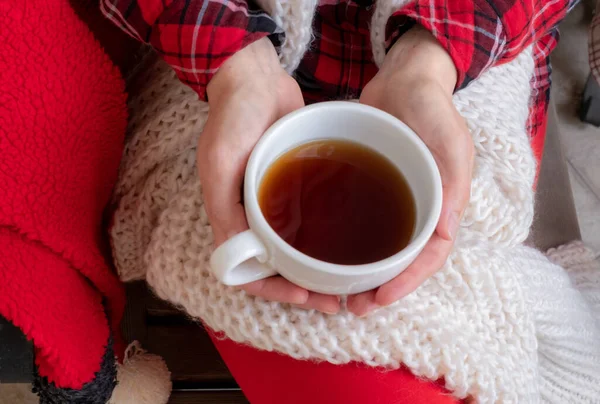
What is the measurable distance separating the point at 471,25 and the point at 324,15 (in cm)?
15

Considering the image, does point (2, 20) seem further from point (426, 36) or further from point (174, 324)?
point (174, 324)

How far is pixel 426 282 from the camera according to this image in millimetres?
491

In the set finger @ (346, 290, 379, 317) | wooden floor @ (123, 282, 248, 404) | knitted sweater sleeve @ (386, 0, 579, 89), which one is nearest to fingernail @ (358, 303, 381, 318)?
finger @ (346, 290, 379, 317)

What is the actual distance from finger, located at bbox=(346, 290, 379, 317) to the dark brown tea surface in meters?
0.03

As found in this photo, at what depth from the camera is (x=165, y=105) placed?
21.8 inches

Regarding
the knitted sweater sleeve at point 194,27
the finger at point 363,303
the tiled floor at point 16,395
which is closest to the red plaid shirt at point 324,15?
the knitted sweater sleeve at point 194,27

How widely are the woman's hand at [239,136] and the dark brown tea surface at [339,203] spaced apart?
0.03 m

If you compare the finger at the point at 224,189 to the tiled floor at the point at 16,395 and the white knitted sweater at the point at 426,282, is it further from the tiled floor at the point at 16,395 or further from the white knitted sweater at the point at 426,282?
the tiled floor at the point at 16,395

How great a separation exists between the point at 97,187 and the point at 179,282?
4.4 inches

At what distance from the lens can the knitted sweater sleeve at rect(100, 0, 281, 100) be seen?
48 cm

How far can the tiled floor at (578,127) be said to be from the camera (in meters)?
1.12

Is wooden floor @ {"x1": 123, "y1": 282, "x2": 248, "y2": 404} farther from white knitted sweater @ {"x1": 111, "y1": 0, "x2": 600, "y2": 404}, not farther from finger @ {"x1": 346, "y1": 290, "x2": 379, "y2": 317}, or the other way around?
finger @ {"x1": 346, "y1": 290, "x2": 379, "y2": 317}

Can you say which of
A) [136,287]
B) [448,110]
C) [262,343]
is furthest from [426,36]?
[136,287]

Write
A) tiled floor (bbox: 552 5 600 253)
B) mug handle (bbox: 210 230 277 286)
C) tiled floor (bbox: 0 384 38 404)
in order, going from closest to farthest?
mug handle (bbox: 210 230 277 286) → tiled floor (bbox: 0 384 38 404) → tiled floor (bbox: 552 5 600 253)
